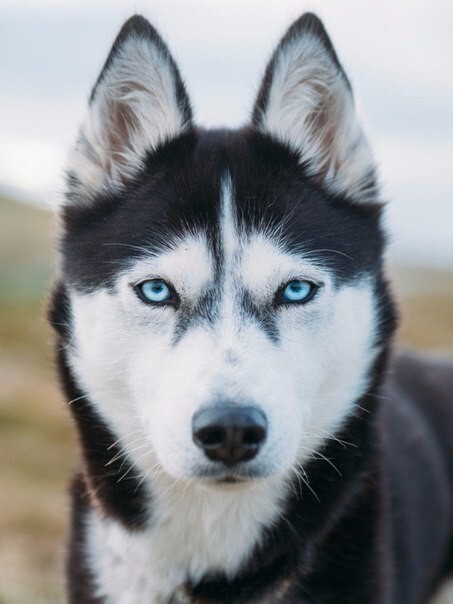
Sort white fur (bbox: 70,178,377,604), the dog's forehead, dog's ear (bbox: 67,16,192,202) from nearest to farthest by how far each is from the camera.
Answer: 1. white fur (bbox: 70,178,377,604)
2. the dog's forehead
3. dog's ear (bbox: 67,16,192,202)

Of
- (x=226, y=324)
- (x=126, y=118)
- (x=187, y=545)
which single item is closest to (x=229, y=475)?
(x=226, y=324)

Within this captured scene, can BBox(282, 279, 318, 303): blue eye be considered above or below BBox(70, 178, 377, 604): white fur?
above

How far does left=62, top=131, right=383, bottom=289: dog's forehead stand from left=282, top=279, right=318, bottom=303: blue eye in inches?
4.5

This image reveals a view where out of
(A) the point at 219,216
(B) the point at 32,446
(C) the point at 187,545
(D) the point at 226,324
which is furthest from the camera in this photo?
(B) the point at 32,446

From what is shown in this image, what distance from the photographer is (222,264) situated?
12.1 ft

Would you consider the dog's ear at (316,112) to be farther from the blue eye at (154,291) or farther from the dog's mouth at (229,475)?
the dog's mouth at (229,475)

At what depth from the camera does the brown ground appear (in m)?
6.10

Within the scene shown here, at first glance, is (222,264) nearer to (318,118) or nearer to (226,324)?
(226,324)

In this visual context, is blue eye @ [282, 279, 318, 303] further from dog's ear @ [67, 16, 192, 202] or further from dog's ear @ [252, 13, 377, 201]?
dog's ear @ [67, 16, 192, 202]

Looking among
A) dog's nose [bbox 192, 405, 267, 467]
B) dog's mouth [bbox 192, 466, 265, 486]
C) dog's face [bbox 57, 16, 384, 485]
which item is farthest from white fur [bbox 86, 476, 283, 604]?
dog's nose [bbox 192, 405, 267, 467]

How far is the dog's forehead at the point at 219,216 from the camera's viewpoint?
3822 millimetres

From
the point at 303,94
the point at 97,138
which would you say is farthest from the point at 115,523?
the point at 303,94

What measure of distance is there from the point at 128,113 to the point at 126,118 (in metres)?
0.03

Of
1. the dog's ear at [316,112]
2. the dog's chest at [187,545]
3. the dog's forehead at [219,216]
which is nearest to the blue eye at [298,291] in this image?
the dog's forehead at [219,216]
